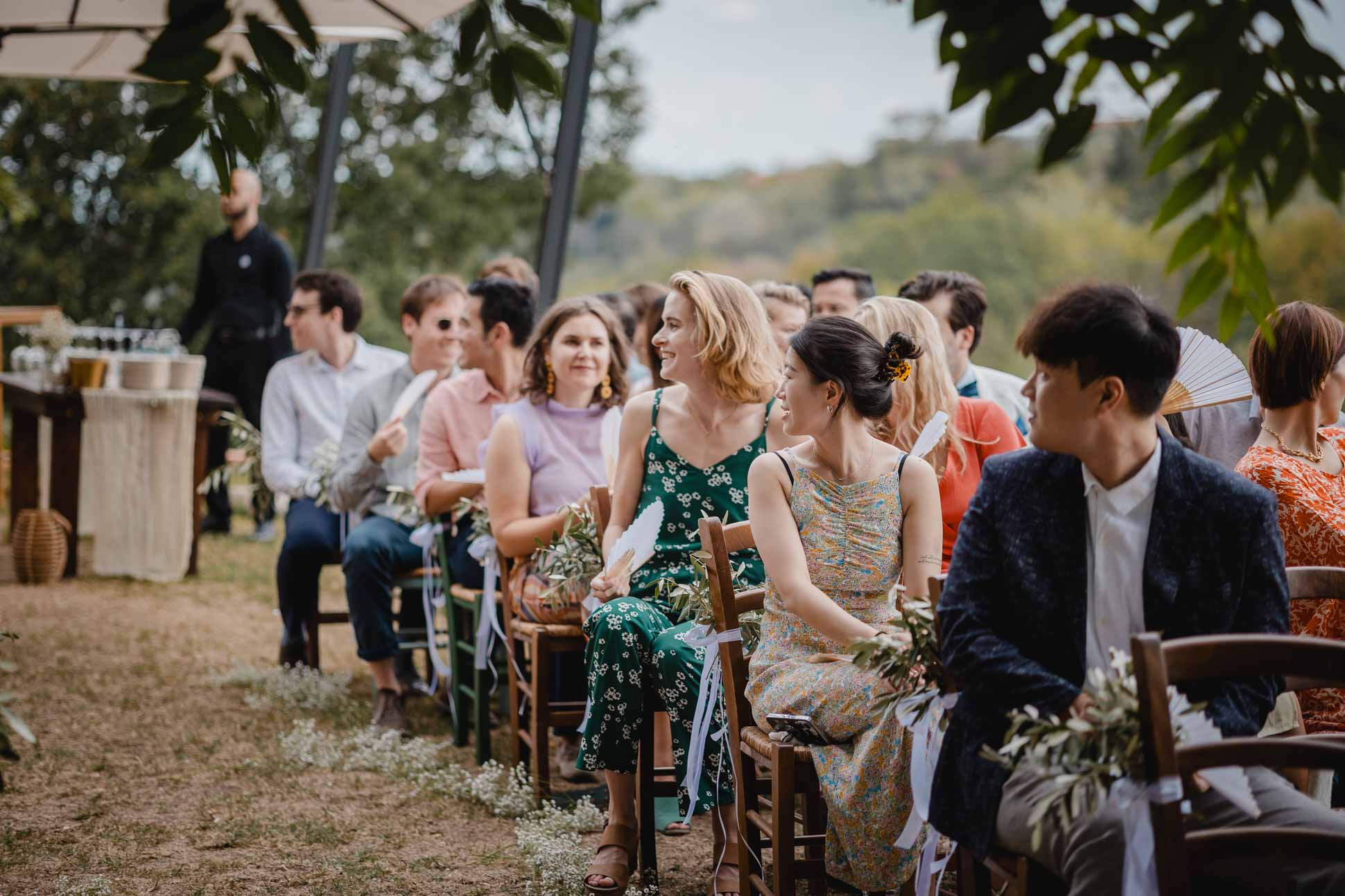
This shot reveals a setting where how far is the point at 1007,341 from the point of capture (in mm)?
16750

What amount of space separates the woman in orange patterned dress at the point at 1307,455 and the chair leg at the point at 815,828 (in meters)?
0.96

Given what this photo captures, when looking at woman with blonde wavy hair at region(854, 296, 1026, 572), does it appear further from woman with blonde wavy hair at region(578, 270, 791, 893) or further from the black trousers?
the black trousers

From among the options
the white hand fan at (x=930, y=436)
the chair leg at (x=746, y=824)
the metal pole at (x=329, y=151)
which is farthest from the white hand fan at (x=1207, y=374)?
the metal pole at (x=329, y=151)

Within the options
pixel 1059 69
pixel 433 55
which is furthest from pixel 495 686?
pixel 433 55

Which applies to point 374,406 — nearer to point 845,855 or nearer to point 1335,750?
point 845,855

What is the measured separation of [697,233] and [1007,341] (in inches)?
172

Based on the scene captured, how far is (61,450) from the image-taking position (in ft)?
22.6

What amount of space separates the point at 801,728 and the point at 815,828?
0.44m

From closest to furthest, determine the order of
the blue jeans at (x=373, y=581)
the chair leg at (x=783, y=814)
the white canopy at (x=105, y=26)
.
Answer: the chair leg at (x=783, y=814) → the white canopy at (x=105, y=26) → the blue jeans at (x=373, y=581)

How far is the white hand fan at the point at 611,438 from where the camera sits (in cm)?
389

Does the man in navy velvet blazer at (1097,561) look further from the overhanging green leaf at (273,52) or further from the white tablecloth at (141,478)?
the white tablecloth at (141,478)

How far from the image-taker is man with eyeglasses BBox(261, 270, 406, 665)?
4.89 meters

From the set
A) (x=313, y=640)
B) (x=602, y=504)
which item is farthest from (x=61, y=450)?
(x=602, y=504)

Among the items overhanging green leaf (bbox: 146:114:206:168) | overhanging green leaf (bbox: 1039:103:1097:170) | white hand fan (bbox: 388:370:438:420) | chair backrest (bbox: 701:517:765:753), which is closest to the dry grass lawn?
chair backrest (bbox: 701:517:765:753)
